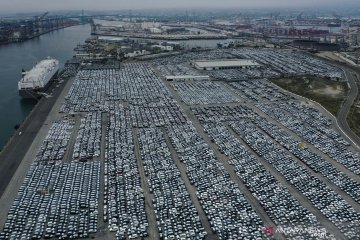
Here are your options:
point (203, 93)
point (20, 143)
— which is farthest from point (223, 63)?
point (20, 143)

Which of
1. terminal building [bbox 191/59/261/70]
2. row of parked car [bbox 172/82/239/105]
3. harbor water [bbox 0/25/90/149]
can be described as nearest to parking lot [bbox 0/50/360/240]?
row of parked car [bbox 172/82/239/105]

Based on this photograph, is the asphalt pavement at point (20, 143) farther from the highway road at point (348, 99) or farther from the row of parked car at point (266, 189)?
the highway road at point (348, 99)

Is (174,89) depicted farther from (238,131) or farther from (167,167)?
(167,167)

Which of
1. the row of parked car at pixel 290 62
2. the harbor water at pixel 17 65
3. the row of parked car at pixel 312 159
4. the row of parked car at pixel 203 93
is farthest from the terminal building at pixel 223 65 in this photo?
the harbor water at pixel 17 65

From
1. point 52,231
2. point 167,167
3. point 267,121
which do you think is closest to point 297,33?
point 267,121

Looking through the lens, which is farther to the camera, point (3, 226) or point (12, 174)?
point (12, 174)
